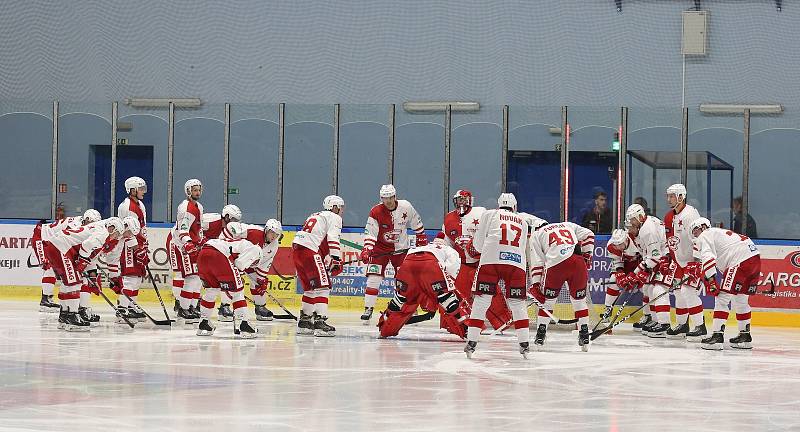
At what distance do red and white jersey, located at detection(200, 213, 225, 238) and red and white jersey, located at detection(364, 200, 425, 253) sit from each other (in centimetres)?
174

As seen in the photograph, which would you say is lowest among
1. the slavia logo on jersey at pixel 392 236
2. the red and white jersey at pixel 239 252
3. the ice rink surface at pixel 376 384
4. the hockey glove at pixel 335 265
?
the ice rink surface at pixel 376 384

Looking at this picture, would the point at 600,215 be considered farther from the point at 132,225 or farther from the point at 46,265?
the point at 46,265

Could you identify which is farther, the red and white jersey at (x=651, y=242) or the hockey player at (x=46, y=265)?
the red and white jersey at (x=651, y=242)

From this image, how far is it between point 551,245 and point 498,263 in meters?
1.38

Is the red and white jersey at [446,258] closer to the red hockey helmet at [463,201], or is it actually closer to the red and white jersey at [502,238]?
the red hockey helmet at [463,201]

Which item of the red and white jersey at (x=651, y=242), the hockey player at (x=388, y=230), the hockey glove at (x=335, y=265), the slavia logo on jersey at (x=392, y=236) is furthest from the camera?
the slavia logo on jersey at (x=392, y=236)

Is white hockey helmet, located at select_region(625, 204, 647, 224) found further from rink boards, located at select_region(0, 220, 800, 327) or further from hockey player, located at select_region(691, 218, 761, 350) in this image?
hockey player, located at select_region(691, 218, 761, 350)

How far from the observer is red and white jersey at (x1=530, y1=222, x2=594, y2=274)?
33.6ft

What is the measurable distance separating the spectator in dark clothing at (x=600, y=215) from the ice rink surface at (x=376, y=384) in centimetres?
316

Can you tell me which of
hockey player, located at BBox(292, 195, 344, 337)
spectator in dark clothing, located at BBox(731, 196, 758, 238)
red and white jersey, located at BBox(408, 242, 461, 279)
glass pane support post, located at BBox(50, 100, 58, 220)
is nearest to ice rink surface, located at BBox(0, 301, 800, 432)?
hockey player, located at BBox(292, 195, 344, 337)

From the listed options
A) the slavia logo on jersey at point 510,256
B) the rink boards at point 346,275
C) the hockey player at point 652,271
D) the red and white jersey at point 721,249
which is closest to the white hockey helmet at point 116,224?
the rink boards at point 346,275

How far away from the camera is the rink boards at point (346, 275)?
13797mm

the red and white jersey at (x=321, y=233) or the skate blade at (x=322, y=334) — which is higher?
the red and white jersey at (x=321, y=233)

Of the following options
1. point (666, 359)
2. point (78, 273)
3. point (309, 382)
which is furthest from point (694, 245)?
point (78, 273)
